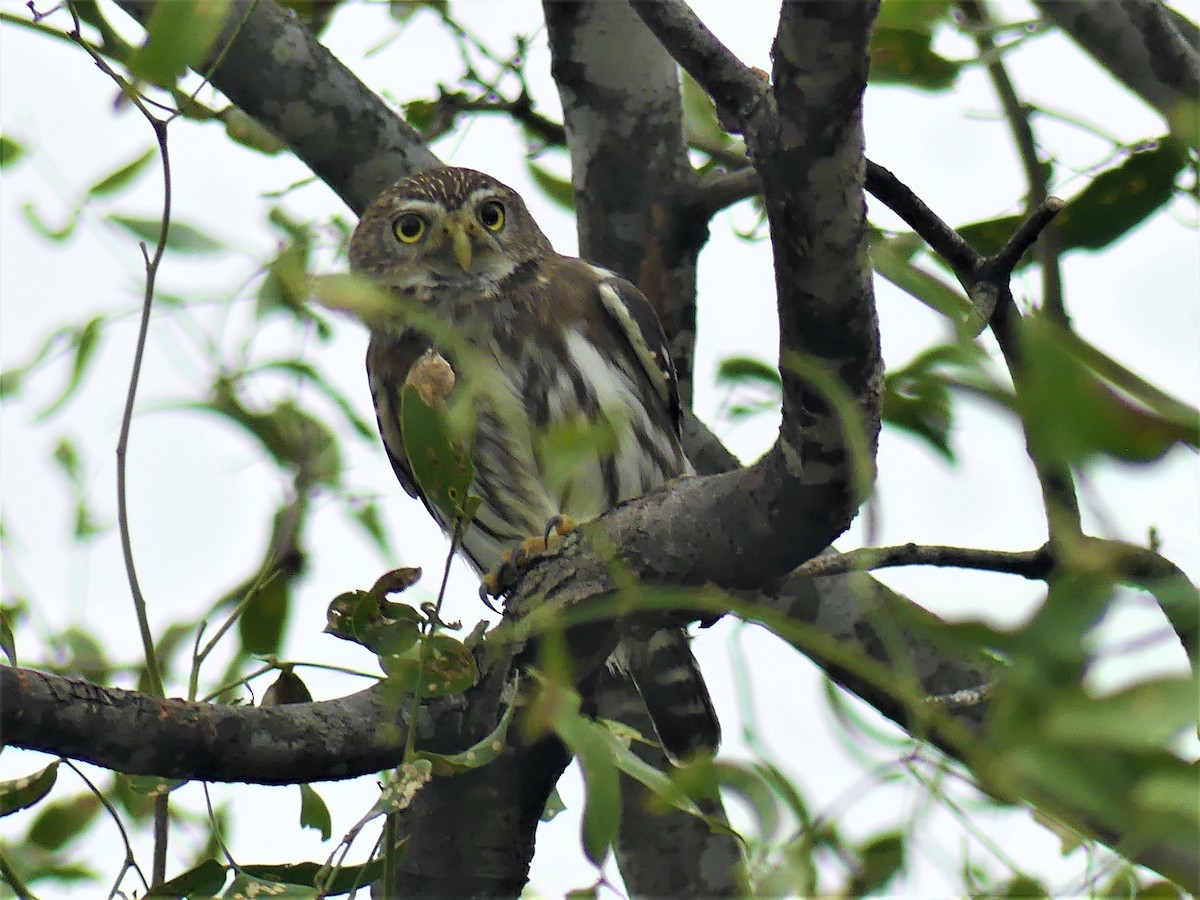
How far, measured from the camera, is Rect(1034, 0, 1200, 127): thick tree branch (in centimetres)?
245

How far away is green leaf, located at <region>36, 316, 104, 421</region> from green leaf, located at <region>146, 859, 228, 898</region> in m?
1.43

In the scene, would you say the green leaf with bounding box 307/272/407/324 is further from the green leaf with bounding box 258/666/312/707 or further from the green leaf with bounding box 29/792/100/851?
the green leaf with bounding box 29/792/100/851

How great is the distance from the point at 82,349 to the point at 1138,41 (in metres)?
2.03

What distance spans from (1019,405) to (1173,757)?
0.66ft

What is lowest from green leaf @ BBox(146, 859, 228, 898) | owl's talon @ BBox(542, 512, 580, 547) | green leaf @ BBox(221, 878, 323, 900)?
green leaf @ BBox(221, 878, 323, 900)

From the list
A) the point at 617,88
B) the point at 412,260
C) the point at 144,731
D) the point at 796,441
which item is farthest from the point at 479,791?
the point at 412,260

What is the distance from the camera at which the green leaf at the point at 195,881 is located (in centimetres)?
155

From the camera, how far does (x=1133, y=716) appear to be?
64cm

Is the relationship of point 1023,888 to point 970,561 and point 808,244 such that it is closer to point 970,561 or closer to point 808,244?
point 808,244

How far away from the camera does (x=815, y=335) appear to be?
1694 millimetres

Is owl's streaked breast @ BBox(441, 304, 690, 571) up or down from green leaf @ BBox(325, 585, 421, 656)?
up

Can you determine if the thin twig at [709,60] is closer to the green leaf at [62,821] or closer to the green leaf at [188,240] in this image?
the green leaf at [188,240]

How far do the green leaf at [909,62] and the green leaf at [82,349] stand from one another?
157 centimetres

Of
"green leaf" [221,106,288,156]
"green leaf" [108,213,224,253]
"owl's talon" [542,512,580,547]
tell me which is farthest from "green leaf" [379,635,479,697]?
"green leaf" [221,106,288,156]
